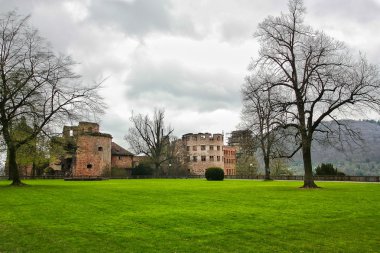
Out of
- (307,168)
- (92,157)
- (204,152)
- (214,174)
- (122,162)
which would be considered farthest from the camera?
(204,152)

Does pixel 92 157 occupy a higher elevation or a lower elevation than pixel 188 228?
higher

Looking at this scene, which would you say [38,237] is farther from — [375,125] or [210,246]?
[375,125]

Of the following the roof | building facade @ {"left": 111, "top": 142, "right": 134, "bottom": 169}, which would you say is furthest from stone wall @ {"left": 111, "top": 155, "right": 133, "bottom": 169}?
the roof

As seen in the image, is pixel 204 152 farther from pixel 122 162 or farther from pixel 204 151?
pixel 122 162

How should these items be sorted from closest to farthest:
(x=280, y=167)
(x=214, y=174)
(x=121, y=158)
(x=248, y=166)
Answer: (x=214, y=174) → (x=121, y=158) → (x=280, y=167) → (x=248, y=166)

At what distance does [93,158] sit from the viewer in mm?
65188

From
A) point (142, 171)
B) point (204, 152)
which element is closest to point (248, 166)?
point (204, 152)

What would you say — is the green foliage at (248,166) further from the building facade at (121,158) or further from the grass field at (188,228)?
the grass field at (188,228)

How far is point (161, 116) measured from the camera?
67125 millimetres

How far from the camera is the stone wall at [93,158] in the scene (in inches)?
2532

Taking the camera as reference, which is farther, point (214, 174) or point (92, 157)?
point (92, 157)

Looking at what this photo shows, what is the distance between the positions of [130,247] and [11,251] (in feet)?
7.03

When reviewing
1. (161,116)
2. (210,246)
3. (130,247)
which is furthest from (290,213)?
(161,116)

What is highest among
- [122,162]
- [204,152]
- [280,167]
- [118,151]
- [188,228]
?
[204,152]
